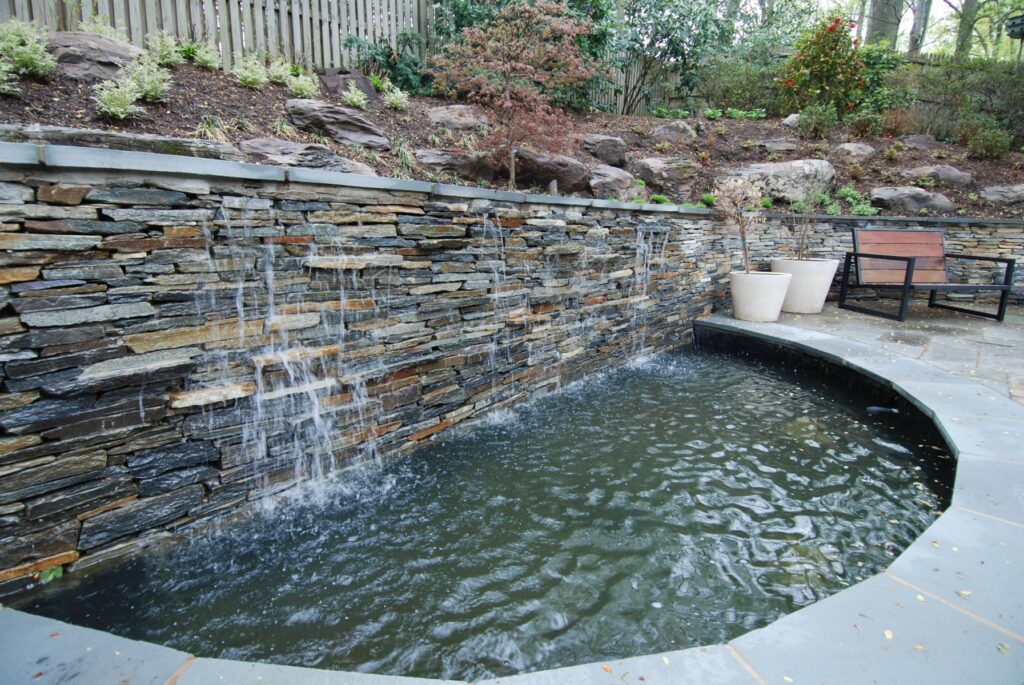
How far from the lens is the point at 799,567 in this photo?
2.06 m

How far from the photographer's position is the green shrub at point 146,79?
320 centimetres

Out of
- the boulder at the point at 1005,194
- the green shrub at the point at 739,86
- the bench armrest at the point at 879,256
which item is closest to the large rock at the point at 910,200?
the boulder at the point at 1005,194

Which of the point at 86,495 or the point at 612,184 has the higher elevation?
the point at 612,184

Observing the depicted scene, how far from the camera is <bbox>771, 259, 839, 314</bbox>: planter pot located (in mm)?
5809

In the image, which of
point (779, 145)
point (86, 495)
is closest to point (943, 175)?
point (779, 145)

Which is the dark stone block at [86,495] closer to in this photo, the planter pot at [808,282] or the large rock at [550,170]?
the large rock at [550,170]

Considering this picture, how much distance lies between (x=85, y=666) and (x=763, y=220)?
22.4ft

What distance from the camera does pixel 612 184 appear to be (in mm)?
5758

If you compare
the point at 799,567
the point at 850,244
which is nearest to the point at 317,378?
the point at 799,567

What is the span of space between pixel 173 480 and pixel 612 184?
5.00m

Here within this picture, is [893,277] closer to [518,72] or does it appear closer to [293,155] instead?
[518,72]

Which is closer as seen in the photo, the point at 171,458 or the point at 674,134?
the point at 171,458

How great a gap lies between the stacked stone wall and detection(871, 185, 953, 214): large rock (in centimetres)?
580

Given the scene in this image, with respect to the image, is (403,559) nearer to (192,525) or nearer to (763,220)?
(192,525)
